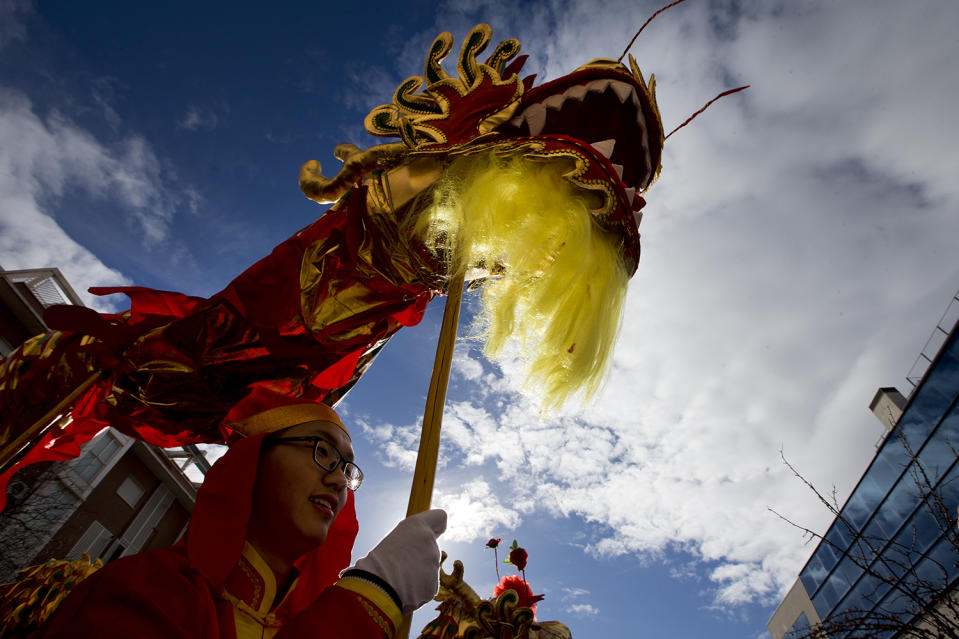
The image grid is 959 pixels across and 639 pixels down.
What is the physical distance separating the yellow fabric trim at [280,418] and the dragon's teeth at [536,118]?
157cm

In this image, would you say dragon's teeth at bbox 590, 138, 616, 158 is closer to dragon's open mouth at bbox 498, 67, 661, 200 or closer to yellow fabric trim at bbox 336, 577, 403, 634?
dragon's open mouth at bbox 498, 67, 661, 200

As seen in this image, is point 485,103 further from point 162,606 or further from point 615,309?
point 162,606

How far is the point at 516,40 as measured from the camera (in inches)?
94.7

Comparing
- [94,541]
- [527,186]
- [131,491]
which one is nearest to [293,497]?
[527,186]

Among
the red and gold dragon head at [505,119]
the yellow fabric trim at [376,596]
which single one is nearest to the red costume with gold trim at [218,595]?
the yellow fabric trim at [376,596]

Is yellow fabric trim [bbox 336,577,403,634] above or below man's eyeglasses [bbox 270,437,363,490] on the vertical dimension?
below

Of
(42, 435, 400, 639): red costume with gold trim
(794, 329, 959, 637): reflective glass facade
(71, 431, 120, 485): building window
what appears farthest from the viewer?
(794, 329, 959, 637): reflective glass facade

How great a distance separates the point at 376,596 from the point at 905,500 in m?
20.4

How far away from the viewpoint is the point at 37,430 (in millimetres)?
1926

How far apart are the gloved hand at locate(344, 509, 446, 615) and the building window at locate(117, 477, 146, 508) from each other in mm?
14072

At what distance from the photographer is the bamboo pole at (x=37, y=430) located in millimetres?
1899

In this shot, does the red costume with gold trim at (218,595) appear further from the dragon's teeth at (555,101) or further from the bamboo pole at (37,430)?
the dragon's teeth at (555,101)

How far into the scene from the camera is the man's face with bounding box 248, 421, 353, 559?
1761mm

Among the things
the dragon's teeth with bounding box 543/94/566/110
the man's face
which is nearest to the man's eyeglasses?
the man's face
